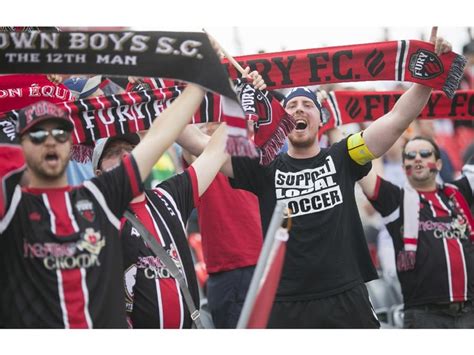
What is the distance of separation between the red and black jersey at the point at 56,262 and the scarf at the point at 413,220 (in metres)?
3.32

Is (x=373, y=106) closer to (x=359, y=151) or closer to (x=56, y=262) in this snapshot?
(x=359, y=151)

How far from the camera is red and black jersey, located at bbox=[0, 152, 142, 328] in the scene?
15.4ft

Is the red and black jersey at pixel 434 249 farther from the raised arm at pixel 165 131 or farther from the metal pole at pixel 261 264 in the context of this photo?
the metal pole at pixel 261 264

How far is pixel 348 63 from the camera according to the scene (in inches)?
273

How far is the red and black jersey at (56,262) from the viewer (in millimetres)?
4703

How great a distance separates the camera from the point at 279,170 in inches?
250

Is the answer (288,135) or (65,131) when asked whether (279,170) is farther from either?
(65,131)

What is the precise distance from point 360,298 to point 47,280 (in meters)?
2.19

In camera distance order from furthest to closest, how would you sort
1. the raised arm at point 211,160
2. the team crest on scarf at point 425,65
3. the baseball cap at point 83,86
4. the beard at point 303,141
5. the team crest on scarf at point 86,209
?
the baseball cap at point 83,86, the team crest on scarf at point 425,65, the beard at point 303,141, the raised arm at point 211,160, the team crest on scarf at point 86,209

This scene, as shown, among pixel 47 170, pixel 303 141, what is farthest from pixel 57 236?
pixel 303 141

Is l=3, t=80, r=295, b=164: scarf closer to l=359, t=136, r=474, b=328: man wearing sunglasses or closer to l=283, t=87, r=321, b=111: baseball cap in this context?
l=283, t=87, r=321, b=111: baseball cap

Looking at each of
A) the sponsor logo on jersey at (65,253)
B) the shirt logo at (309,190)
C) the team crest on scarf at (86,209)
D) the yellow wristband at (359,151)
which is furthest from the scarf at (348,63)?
the sponsor logo on jersey at (65,253)

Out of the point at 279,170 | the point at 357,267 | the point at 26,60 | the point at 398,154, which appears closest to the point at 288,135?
the point at 279,170

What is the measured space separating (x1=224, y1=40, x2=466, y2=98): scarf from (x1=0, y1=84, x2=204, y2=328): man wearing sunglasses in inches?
87.0
